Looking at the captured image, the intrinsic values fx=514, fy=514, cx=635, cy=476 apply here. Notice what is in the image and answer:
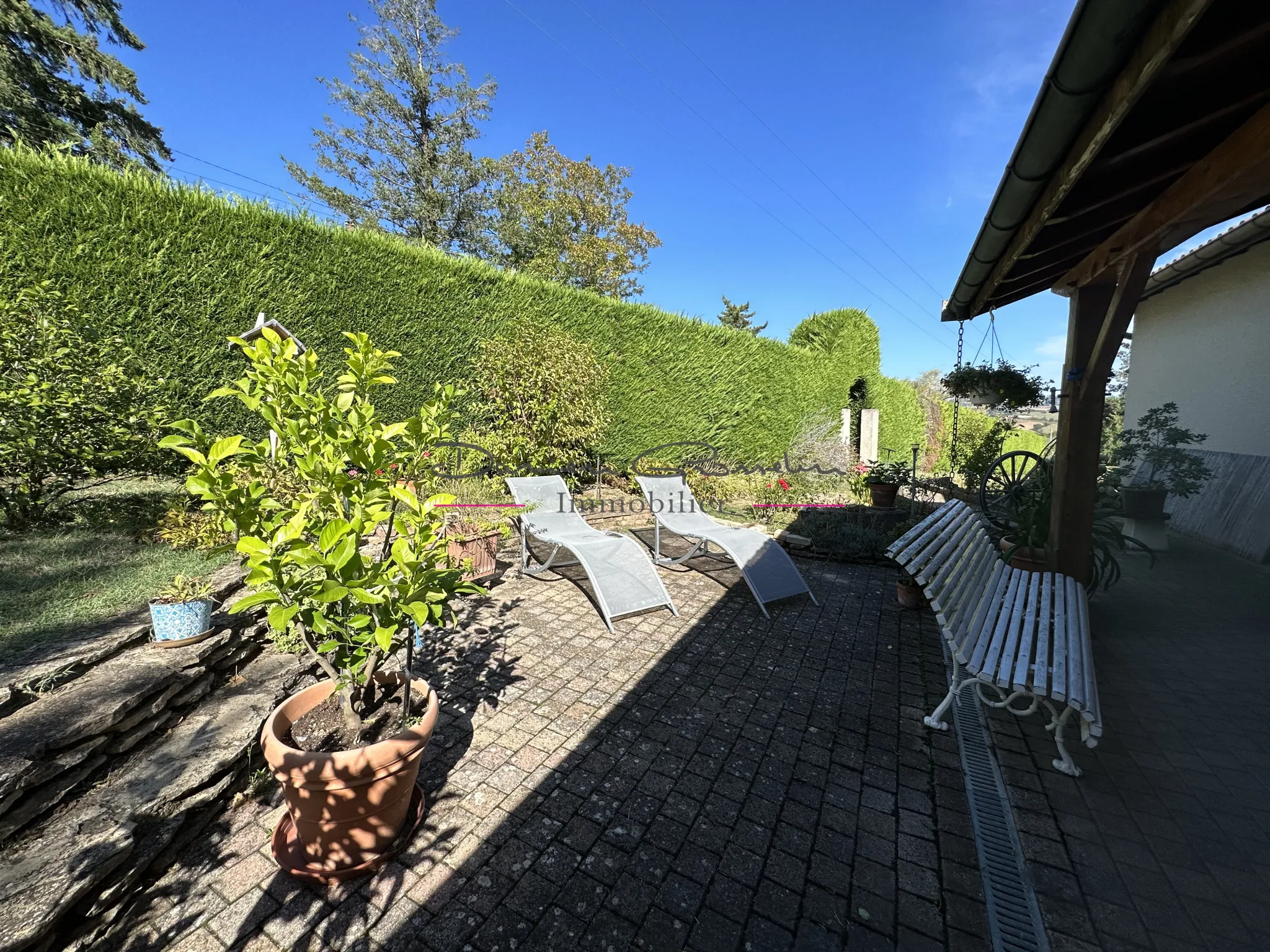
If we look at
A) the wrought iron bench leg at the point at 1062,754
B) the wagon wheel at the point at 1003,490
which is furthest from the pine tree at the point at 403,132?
the wrought iron bench leg at the point at 1062,754

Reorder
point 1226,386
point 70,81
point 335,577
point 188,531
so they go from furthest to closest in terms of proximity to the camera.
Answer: point 70,81 → point 1226,386 → point 188,531 → point 335,577

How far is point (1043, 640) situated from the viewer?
7.68 ft

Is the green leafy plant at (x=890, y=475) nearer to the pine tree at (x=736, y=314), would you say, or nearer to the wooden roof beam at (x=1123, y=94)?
the wooden roof beam at (x=1123, y=94)

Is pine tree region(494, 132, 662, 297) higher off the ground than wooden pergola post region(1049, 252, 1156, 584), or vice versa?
pine tree region(494, 132, 662, 297)

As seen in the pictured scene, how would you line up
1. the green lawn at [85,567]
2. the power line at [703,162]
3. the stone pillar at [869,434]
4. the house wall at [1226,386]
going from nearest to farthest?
the green lawn at [85,567] → the house wall at [1226,386] → the power line at [703,162] → the stone pillar at [869,434]

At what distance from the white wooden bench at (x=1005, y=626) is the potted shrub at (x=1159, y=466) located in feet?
11.6

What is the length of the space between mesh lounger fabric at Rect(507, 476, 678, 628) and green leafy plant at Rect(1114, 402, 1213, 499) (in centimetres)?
547

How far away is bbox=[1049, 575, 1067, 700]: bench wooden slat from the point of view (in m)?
1.97

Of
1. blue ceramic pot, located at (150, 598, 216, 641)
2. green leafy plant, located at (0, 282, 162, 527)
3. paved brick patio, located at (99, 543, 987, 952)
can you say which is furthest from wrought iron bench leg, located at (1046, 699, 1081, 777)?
green leafy plant, located at (0, 282, 162, 527)

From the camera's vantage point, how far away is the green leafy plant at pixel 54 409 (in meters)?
3.23

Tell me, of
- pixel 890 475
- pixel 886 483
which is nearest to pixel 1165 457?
pixel 890 475

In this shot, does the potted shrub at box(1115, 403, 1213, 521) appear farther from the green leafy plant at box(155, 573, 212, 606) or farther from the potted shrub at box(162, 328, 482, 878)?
the green leafy plant at box(155, 573, 212, 606)

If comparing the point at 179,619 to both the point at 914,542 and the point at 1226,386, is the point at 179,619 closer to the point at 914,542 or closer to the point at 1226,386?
the point at 914,542

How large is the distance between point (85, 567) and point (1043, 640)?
5276 mm
